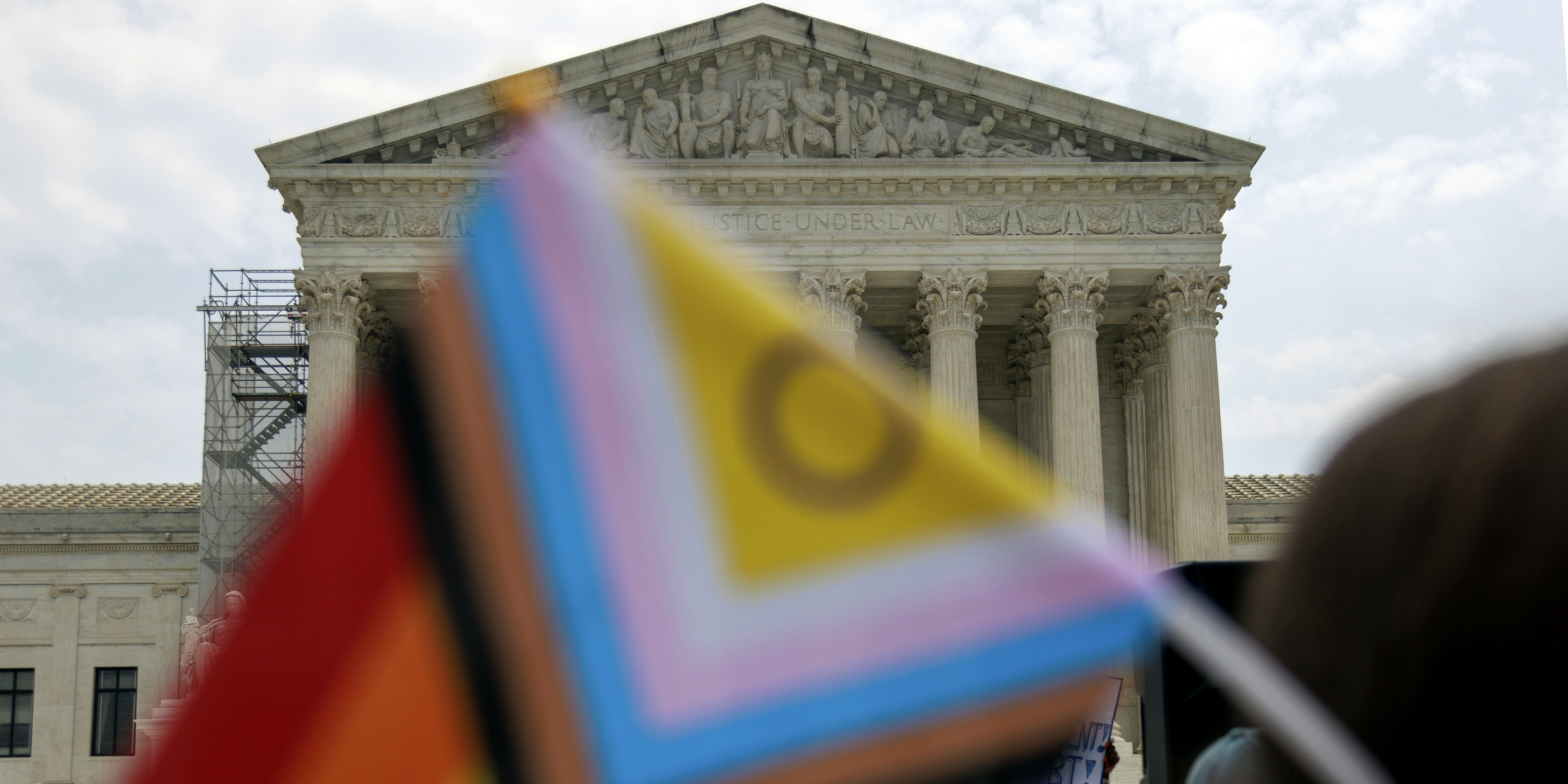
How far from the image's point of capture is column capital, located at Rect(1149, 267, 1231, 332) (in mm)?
26234

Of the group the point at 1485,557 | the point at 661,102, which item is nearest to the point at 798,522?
the point at 1485,557

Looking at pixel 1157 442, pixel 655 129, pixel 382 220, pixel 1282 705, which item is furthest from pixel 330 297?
pixel 1282 705

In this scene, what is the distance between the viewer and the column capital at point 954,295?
2623cm

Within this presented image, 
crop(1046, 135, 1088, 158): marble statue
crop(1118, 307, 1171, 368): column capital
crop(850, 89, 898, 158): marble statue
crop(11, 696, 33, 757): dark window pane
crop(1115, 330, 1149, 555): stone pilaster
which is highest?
crop(850, 89, 898, 158): marble statue

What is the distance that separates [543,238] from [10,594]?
3366 cm

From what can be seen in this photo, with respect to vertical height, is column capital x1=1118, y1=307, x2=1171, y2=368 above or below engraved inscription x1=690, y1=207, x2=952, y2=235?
below

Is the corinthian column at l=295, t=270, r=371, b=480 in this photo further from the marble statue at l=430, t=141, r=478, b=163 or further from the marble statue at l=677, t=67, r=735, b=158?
the marble statue at l=677, t=67, r=735, b=158

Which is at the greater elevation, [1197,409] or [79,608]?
[1197,409]

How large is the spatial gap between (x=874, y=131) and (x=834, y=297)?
3.84 meters

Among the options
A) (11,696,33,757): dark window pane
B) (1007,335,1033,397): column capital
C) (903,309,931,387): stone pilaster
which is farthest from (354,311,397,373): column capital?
(1007,335,1033,397): column capital

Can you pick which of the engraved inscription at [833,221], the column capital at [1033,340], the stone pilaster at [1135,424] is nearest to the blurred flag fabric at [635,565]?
the engraved inscription at [833,221]

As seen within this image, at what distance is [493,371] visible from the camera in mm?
1510

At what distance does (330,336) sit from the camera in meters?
25.9

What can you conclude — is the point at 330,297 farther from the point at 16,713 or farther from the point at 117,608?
the point at 16,713
